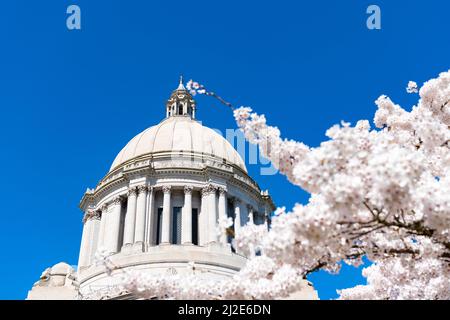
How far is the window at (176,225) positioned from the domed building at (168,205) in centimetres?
10

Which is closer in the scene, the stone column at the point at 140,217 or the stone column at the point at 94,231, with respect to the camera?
the stone column at the point at 140,217

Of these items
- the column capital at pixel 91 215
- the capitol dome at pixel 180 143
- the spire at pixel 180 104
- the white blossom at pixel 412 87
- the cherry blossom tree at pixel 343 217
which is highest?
the spire at pixel 180 104

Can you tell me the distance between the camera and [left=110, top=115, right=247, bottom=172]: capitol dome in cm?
5509

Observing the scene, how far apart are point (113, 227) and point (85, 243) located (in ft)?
20.3

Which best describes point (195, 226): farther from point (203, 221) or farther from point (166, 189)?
point (166, 189)

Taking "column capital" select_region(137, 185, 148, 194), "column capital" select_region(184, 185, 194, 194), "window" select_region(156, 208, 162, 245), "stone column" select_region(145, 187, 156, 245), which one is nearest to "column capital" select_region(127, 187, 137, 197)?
"column capital" select_region(137, 185, 148, 194)

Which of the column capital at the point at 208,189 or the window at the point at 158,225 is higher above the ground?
the column capital at the point at 208,189

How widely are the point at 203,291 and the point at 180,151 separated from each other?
4415 cm

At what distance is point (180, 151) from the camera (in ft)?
176

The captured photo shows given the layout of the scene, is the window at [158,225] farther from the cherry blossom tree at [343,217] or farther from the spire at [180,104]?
the cherry blossom tree at [343,217]

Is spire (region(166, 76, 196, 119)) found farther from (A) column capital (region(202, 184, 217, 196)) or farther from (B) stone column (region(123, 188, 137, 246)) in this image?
(B) stone column (region(123, 188, 137, 246))

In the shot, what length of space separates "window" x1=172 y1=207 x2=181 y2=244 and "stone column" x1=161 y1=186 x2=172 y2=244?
3.14 feet

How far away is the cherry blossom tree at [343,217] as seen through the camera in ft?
27.0

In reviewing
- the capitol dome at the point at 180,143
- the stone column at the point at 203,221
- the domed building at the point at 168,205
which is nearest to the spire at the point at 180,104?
the capitol dome at the point at 180,143
